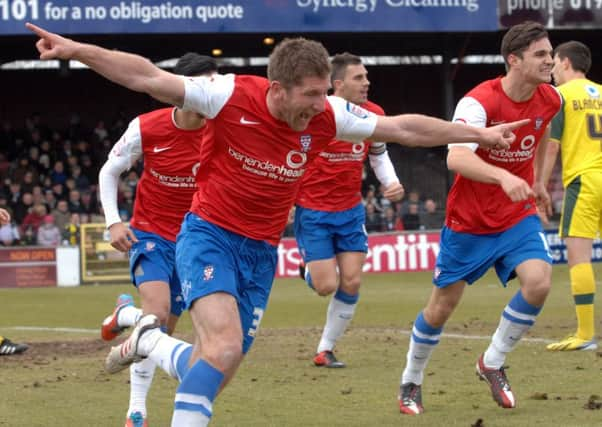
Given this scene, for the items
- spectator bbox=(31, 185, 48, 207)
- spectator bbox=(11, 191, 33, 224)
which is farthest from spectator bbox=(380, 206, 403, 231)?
spectator bbox=(11, 191, 33, 224)

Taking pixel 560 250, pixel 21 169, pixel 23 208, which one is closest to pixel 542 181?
pixel 560 250

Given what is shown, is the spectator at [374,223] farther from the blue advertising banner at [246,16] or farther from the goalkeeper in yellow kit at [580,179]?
the goalkeeper in yellow kit at [580,179]

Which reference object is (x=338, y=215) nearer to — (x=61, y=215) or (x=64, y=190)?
(x=61, y=215)

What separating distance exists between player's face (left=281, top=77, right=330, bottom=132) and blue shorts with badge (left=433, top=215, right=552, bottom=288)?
7.33 feet

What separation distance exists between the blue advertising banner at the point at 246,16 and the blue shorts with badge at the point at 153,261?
61.7 feet

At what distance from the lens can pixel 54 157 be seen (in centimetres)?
3128

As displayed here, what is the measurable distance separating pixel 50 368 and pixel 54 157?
2167 cm

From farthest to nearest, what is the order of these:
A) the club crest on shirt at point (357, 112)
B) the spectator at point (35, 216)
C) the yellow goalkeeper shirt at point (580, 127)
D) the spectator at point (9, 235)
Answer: the spectator at point (35, 216) → the spectator at point (9, 235) → the yellow goalkeeper shirt at point (580, 127) → the club crest on shirt at point (357, 112)

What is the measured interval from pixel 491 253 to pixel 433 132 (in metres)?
1.95

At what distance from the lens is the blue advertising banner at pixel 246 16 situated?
25625mm

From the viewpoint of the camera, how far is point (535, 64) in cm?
773

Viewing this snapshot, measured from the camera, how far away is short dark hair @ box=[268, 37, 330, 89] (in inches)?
226

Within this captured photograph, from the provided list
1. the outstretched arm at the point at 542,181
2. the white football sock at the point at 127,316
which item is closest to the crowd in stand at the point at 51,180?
the outstretched arm at the point at 542,181

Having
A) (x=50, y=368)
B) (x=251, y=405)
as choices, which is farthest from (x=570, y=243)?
(x=50, y=368)
